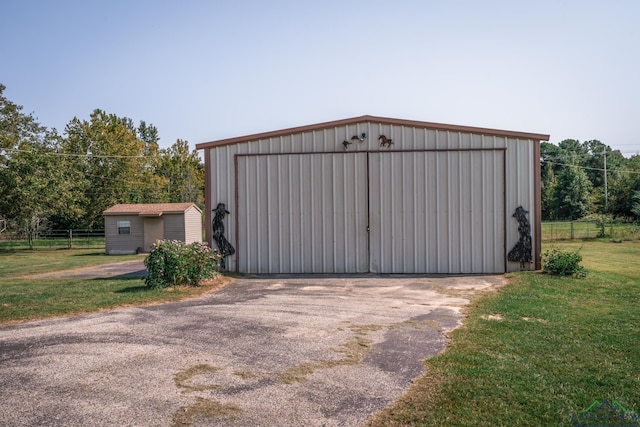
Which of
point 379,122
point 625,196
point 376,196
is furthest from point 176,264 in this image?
point 625,196

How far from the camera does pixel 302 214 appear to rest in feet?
44.3

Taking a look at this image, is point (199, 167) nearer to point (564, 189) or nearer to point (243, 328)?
point (564, 189)

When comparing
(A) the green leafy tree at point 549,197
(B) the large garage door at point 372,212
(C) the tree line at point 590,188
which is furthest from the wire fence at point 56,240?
(A) the green leafy tree at point 549,197

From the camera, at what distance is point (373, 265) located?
1328 centimetres

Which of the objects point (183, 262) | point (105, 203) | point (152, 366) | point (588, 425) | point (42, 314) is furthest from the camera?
point (105, 203)

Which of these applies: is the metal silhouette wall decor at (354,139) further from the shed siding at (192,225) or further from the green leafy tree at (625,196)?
the green leafy tree at (625,196)

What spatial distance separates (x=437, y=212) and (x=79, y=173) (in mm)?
25634

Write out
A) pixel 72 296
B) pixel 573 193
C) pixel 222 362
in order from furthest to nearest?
pixel 573 193
pixel 72 296
pixel 222 362

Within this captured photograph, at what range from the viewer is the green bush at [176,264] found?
34.9 ft

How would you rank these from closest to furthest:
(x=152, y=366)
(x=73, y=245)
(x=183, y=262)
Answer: (x=152, y=366)
(x=183, y=262)
(x=73, y=245)

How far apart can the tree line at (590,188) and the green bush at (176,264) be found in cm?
2802

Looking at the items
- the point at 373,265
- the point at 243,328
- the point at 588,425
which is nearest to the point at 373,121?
the point at 373,265

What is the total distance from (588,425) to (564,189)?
2017 inches

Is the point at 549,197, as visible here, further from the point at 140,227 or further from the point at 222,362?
the point at 222,362
